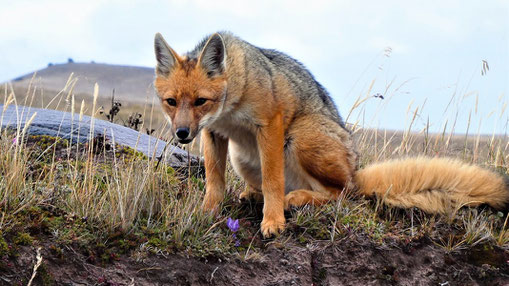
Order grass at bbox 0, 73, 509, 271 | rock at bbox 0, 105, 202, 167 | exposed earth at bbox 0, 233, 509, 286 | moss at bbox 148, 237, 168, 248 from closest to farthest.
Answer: exposed earth at bbox 0, 233, 509, 286 → grass at bbox 0, 73, 509, 271 → moss at bbox 148, 237, 168, 248 → rock at bbox 0, 105, 202, 167

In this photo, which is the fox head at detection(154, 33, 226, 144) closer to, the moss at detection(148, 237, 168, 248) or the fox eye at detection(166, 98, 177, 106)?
A: the fox eye at detection(166, 98, 177, 106)

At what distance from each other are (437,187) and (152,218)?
273cm

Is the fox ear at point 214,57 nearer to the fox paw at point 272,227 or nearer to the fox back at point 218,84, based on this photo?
the fox back at point 218,84

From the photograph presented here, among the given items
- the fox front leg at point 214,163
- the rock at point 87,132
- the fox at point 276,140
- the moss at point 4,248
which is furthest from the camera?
the rock at point 87,132

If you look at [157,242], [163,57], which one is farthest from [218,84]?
[157,242]

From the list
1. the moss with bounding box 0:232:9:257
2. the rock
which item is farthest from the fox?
the moss with bounding box 0:232:9:257

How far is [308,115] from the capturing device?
517 centimetres

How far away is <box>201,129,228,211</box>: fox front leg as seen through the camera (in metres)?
5.03

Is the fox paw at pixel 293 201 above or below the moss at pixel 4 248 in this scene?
above

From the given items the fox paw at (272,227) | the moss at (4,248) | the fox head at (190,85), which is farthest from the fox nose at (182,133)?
the moss at (4,248)

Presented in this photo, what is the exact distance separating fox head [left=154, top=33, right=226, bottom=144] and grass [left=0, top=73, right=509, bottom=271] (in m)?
0.57

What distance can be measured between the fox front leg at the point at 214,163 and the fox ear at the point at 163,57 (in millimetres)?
723

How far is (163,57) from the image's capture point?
15.2 ft

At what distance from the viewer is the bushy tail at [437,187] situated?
17.0ft
